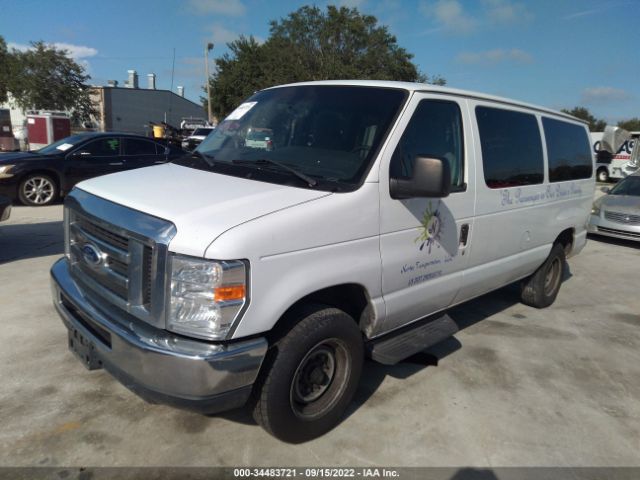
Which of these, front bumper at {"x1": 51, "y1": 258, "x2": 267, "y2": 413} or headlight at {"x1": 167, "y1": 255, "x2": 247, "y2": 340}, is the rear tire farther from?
headlight at {"x1": 167, "y1": 255, "x2": 247, "y2": 340}

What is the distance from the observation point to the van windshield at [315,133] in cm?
302

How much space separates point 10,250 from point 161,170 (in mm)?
4743

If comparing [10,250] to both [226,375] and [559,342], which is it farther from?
[559,342]

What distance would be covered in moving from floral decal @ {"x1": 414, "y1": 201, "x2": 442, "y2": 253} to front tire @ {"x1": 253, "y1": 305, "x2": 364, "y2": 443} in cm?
79

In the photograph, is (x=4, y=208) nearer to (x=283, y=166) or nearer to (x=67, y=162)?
(x=67, y=162)

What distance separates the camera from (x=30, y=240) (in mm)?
7371

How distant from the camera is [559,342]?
4730 mm

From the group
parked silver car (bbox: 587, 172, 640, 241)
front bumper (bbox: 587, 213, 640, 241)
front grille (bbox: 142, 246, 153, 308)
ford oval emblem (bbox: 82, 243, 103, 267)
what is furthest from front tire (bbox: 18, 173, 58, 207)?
front bumper (bbox: 587, 213, 640, 241)

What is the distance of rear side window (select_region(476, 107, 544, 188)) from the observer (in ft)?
12.8

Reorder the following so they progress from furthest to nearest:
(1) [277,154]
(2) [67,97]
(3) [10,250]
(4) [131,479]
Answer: (2) [67,97], (3) [10,250], (1) [277,154], (4) [131,479]

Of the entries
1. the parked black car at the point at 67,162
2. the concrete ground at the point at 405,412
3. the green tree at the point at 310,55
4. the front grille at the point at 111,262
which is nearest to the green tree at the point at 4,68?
the green tree at the point at 310,55

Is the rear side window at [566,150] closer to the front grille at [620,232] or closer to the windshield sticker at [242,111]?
the windshield sticker at [242,111]

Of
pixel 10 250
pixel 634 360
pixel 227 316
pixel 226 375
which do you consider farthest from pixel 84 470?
pixel 10 250

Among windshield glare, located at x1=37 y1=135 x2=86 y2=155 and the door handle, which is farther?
windshield glare, located at x1=37 y1=135 x2=86 y2=155
